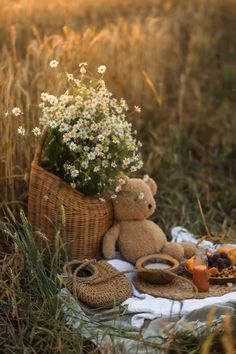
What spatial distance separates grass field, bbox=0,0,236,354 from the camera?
3855 mm

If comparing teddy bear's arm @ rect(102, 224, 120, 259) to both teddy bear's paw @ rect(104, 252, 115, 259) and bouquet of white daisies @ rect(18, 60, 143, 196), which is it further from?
bouquet of white daisies @ rect(18, 60, 143, 196)

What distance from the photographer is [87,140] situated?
3.57 meters

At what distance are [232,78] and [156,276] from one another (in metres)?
3.34

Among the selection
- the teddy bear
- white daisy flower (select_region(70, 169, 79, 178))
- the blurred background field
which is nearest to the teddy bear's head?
the teddy bear

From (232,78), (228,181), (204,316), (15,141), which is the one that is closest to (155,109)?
(228,181)

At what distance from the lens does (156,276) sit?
3416 millimetres

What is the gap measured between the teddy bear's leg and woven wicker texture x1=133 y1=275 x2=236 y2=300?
0.59ft

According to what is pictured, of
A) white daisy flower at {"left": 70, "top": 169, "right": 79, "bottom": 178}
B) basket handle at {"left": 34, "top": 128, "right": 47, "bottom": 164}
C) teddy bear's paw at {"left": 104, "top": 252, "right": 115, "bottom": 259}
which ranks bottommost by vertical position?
teddy bear's paw at {"left": 104, "top": 252, "right": 115, "bottom": 259}

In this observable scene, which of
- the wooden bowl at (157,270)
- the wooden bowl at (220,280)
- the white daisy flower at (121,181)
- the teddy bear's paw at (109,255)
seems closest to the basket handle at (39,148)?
the white daisy flower at (121,181)

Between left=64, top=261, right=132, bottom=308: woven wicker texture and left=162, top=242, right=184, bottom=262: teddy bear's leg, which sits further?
left=162, top=242, right=184, bottom=262: teddy bear's leg

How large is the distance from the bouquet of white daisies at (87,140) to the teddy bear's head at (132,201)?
56 millimetres

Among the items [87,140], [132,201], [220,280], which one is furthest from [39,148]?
[220,280]

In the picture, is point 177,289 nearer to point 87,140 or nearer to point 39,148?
point 87,140

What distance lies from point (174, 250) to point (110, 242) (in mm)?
329
